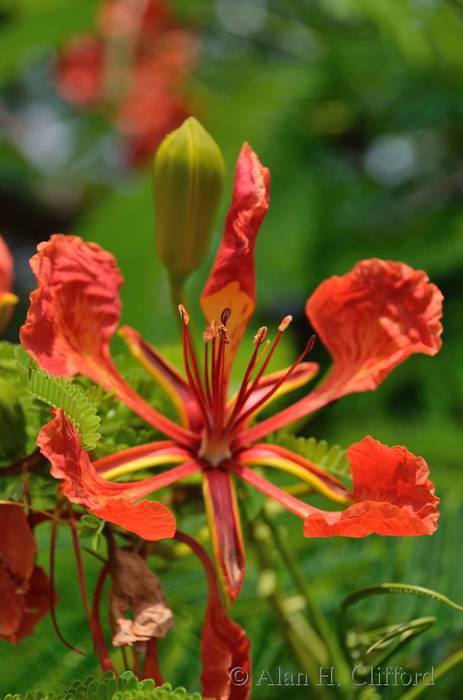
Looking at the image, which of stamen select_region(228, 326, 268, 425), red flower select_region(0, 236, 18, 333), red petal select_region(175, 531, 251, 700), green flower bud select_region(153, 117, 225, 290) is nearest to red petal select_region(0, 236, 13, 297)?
red flower select_region(0, 236, 18, 333)

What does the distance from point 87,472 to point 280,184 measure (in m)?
1.49

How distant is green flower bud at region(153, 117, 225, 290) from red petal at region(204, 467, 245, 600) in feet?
0.69

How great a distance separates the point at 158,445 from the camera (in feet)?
3.07

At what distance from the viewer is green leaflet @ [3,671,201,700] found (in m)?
0.76

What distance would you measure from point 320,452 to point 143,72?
248 cm

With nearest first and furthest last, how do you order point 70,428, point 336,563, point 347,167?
point 70,428 → point 336,563 → point 347,167

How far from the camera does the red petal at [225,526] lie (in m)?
0.87

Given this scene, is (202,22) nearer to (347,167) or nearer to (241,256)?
(347,167)

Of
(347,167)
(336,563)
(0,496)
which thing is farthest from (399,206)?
(0,496)

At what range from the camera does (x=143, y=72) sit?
3.26 meters

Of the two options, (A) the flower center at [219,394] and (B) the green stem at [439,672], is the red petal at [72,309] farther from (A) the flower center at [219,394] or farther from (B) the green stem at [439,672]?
(B) the green stem at [439,672]

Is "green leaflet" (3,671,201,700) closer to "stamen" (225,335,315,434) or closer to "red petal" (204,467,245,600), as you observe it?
"red petal" (204,467,245,600)

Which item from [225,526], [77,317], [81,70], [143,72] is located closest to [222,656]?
[225,526]

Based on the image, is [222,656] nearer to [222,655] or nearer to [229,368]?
[222,655]
